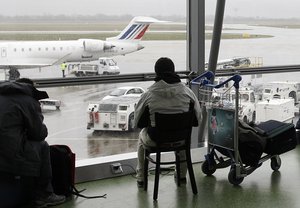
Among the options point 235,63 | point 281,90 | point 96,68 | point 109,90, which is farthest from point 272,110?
point 96,68

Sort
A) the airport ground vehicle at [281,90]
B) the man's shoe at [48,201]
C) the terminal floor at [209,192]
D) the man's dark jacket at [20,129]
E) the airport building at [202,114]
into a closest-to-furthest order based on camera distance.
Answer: the man's dark jacket at [20,129]
the man's shoe at [48,201]
the terminal floor at [209,192]
the airport building at [202,114]
the airport ground vehicle at [281,90]

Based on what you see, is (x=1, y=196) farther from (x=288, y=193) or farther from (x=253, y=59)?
(x=253, y=59)

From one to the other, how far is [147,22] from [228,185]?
214 centimetres

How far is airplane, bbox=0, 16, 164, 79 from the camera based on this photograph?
4.49m

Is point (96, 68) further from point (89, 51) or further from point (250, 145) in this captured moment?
point (250, 145)

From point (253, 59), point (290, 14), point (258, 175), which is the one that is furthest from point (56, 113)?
point (290, 14)

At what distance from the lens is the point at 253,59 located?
5770 mm

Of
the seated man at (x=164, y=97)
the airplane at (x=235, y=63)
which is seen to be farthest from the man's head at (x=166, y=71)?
the airplane at (x=235, y=63)

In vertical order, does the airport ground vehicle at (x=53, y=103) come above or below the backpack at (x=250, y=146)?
above

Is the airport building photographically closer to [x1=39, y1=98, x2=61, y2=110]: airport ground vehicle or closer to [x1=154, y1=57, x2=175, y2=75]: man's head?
[x1=39, y1=98, x2=61, y2=110]: airport ground vehicle

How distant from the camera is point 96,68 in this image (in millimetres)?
4914

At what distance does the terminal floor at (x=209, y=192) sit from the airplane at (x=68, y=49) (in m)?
1.43

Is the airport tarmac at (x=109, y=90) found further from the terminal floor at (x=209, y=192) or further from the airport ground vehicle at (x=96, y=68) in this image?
the terminal floor at (x=209, y=192)

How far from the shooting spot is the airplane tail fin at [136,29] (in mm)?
5000
